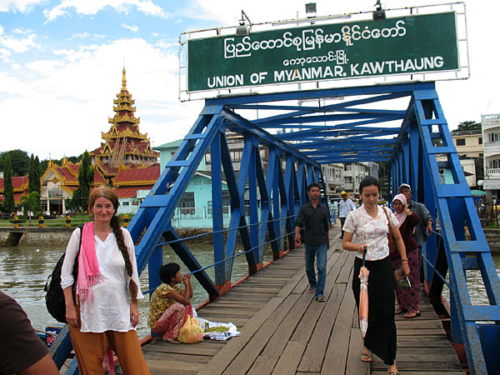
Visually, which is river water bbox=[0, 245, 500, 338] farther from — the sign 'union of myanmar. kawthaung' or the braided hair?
the braided hair

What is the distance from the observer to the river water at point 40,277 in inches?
500

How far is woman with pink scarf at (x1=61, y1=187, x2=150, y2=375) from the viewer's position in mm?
2592

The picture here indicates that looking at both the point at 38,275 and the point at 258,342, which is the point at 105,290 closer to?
the point at 258,342

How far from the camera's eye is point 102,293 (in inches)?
102

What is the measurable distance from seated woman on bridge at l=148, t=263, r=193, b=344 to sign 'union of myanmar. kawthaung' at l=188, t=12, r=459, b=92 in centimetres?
337

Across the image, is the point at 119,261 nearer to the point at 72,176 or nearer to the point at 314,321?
the point at 314,321

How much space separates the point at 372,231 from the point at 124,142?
61200 millimetres

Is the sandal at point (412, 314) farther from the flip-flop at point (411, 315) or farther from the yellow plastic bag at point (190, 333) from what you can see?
the yellow plastic bag at point (190, 333)

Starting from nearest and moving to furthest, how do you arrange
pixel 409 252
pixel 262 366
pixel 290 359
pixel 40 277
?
1. pixel 262 366
2. pixel 290 359
3. pixel 409 252
4. pixel 40 277

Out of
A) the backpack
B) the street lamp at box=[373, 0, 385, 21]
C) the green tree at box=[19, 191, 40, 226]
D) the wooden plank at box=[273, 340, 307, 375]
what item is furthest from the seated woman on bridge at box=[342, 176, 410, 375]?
the green tree at box=[19, 191, 40, 226]

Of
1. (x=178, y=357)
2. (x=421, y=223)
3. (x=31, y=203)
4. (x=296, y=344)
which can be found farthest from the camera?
(x=31, y=203)

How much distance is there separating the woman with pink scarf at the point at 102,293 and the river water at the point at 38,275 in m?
7.29

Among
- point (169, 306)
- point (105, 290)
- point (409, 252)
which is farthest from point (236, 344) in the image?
point (409, 252)

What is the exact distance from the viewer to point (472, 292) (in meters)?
13.8
